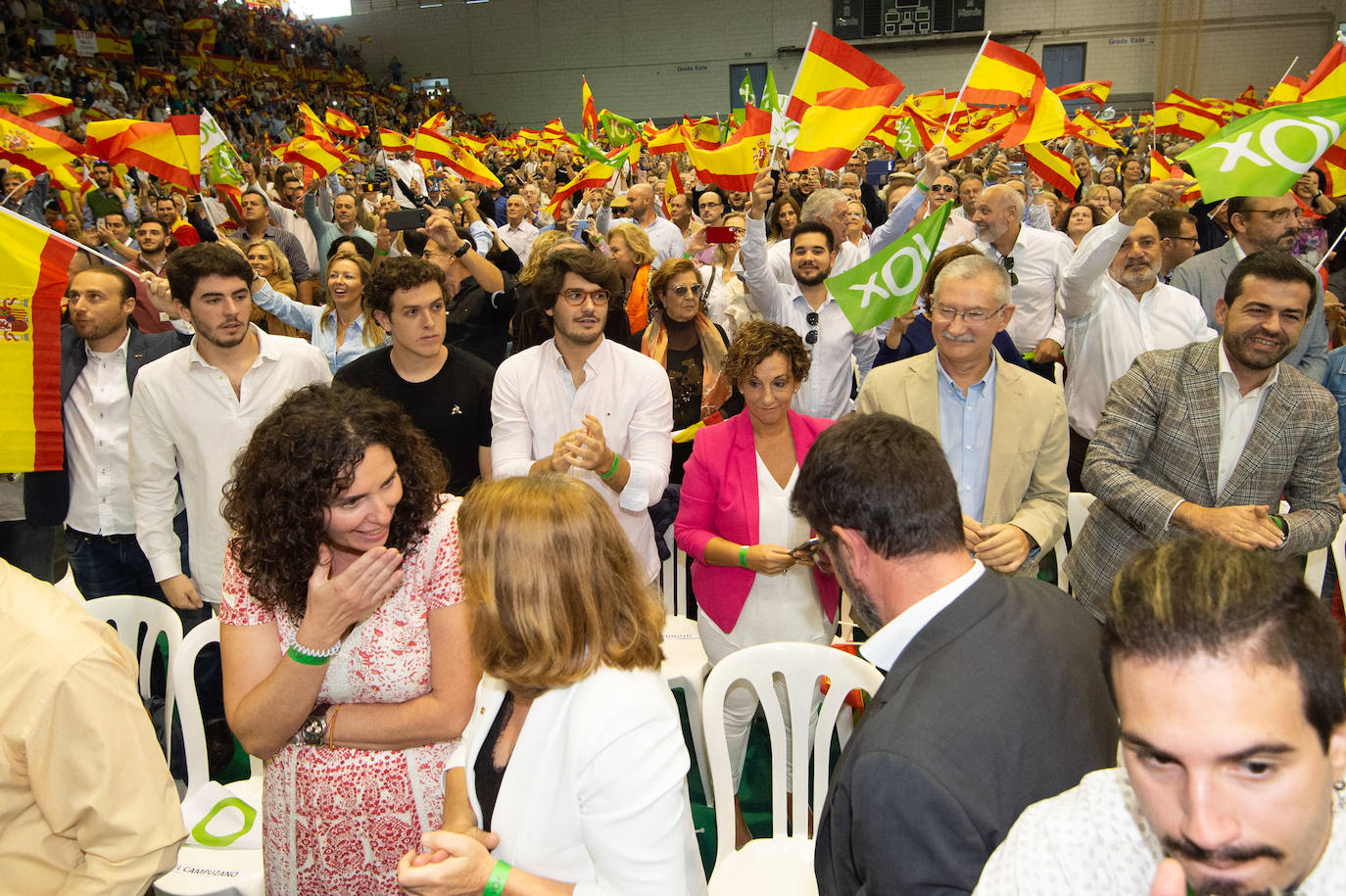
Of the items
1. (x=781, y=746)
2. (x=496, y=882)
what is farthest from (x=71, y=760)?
(x=781, y=746)

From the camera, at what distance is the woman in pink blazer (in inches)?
107

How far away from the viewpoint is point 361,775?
5.82 ft

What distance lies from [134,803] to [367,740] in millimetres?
434

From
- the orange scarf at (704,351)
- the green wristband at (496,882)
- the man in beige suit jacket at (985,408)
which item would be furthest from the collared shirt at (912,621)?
the orange scarf at (704,351)

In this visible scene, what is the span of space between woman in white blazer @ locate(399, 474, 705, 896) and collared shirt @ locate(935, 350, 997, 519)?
1.46m

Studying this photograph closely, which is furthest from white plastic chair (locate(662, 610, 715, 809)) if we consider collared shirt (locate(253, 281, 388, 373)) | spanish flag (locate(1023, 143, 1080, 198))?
spanish flag (locate(1023, 143, 1080, 198))

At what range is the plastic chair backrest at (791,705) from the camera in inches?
86.4

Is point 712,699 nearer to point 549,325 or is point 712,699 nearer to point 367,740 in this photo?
point 367,740

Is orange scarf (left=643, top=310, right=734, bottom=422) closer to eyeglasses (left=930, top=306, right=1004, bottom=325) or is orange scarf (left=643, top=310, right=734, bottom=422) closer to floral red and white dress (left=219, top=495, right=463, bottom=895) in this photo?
eyeglasses (left=930, top=306, right=1004, bottom=325)

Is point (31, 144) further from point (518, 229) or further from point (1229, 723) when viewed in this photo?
point (1229, 723)

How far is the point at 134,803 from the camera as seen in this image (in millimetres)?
1424

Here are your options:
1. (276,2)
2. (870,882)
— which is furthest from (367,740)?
(276,2)

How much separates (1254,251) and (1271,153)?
3.08 feet

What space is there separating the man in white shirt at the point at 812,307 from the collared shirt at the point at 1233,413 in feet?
5.51
